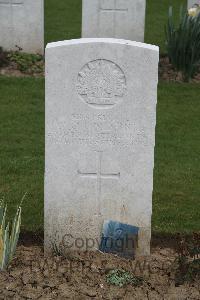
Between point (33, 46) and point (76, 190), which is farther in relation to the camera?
point (33, 46)

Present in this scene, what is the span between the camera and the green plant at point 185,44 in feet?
27.0

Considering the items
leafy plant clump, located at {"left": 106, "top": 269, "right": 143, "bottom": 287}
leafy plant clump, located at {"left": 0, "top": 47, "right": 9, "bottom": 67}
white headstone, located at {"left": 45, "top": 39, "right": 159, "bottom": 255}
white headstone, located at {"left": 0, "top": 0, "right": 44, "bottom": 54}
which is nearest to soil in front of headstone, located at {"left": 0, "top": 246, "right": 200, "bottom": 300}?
leafy plant clump, located at {"left": 106, "top": 269, "right": 143, "bottom": 287}

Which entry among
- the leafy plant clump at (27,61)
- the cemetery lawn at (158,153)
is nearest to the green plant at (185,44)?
the cemetery lawn at (158,153)

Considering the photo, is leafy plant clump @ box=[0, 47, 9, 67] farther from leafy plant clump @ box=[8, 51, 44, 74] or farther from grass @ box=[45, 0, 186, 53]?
grass @ box=[45, 0, 186, 53]

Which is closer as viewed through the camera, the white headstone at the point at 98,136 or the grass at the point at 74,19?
the white headstone at the point at 98,136

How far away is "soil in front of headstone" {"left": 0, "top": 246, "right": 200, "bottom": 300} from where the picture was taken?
12.4 ft

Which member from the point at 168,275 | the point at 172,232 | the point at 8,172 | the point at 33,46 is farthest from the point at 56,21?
the point at 168,275

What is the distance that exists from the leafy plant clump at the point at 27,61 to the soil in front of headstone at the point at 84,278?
15.5ft

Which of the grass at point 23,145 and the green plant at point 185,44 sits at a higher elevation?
the green plant at point 185,44

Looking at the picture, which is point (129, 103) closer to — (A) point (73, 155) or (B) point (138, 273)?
(A) point (73, 155)

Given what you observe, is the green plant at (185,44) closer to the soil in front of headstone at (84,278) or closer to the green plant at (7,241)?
the soil in front of headstone at (84,278)

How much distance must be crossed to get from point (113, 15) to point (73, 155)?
5.47 metres

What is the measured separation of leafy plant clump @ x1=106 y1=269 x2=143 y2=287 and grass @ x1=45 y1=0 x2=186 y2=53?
20.5 ft

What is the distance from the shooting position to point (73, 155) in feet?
13.0
